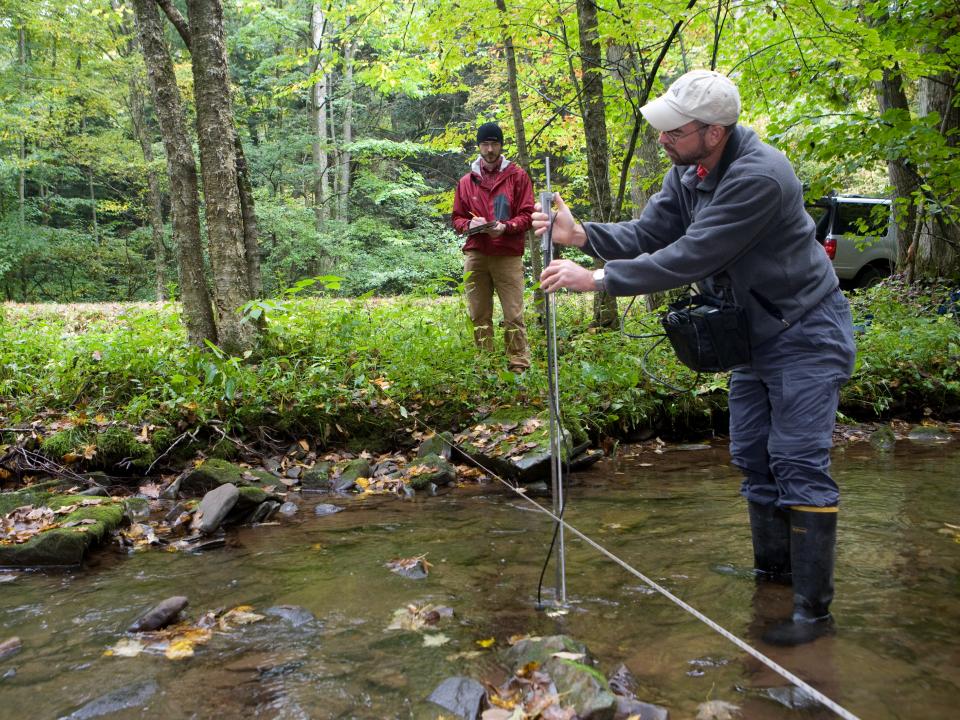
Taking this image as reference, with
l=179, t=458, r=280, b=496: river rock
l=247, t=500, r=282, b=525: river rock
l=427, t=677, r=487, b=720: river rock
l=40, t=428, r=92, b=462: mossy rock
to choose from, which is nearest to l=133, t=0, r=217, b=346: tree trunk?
l=40, t=428, r=92, b=462: mossy rock

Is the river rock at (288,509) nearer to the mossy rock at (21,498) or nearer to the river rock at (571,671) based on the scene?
the mossy rock at (21,498)

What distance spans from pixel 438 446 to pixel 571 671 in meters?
3.86

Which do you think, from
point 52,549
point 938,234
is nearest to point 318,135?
point 938,234

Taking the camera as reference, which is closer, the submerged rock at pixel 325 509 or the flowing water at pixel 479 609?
the flowing water at pixel 479 609

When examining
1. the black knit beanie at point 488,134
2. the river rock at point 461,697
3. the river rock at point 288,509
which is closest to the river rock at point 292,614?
the river rock at point 461,697

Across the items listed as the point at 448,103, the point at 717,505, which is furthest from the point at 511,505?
the point at 448,103

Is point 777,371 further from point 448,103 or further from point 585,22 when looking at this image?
point 448,103

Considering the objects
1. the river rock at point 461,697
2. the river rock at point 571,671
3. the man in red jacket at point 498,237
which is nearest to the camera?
the river rock at point 571,671

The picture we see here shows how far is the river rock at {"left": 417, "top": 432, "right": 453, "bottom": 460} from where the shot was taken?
19.8 feet

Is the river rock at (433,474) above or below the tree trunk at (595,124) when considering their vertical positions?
below

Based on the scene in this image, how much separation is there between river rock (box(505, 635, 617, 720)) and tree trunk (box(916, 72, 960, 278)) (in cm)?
1003

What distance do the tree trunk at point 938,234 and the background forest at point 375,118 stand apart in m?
0.03

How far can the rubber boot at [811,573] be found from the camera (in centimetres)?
287

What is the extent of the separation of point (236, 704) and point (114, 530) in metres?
2.41
